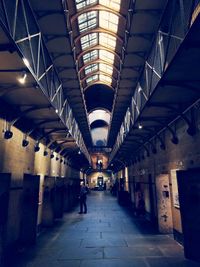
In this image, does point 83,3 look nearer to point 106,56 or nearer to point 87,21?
point 87,21

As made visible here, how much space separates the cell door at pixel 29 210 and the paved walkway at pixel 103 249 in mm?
447

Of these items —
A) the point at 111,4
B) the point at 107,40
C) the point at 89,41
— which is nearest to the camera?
the point at 111,4

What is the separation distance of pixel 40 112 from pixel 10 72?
2459mm

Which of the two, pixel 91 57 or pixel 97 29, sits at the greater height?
pixel 91 57

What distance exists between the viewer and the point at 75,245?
6.59 meters

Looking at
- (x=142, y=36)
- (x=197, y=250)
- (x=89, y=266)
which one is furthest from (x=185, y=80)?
(x=89, y=266)

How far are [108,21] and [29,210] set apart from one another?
898 cm

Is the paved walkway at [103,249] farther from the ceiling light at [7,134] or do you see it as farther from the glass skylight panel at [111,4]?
the glass skylight panel at [111,4]

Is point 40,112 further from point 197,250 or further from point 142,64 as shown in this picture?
point 197,250

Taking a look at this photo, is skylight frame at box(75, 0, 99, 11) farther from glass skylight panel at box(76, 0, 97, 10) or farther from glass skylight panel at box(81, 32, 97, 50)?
glass skylight panel at box(81, 32, 97, 50)

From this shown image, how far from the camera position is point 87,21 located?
32.7 feet

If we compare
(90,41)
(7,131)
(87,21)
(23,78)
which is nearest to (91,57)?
(90,41)

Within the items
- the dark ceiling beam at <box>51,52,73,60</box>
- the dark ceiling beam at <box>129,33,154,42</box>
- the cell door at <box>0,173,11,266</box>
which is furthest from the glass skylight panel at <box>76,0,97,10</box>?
the cell door at <box>0,173,11,266</box>

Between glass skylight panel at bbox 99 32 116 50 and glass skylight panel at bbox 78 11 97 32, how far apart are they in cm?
95
